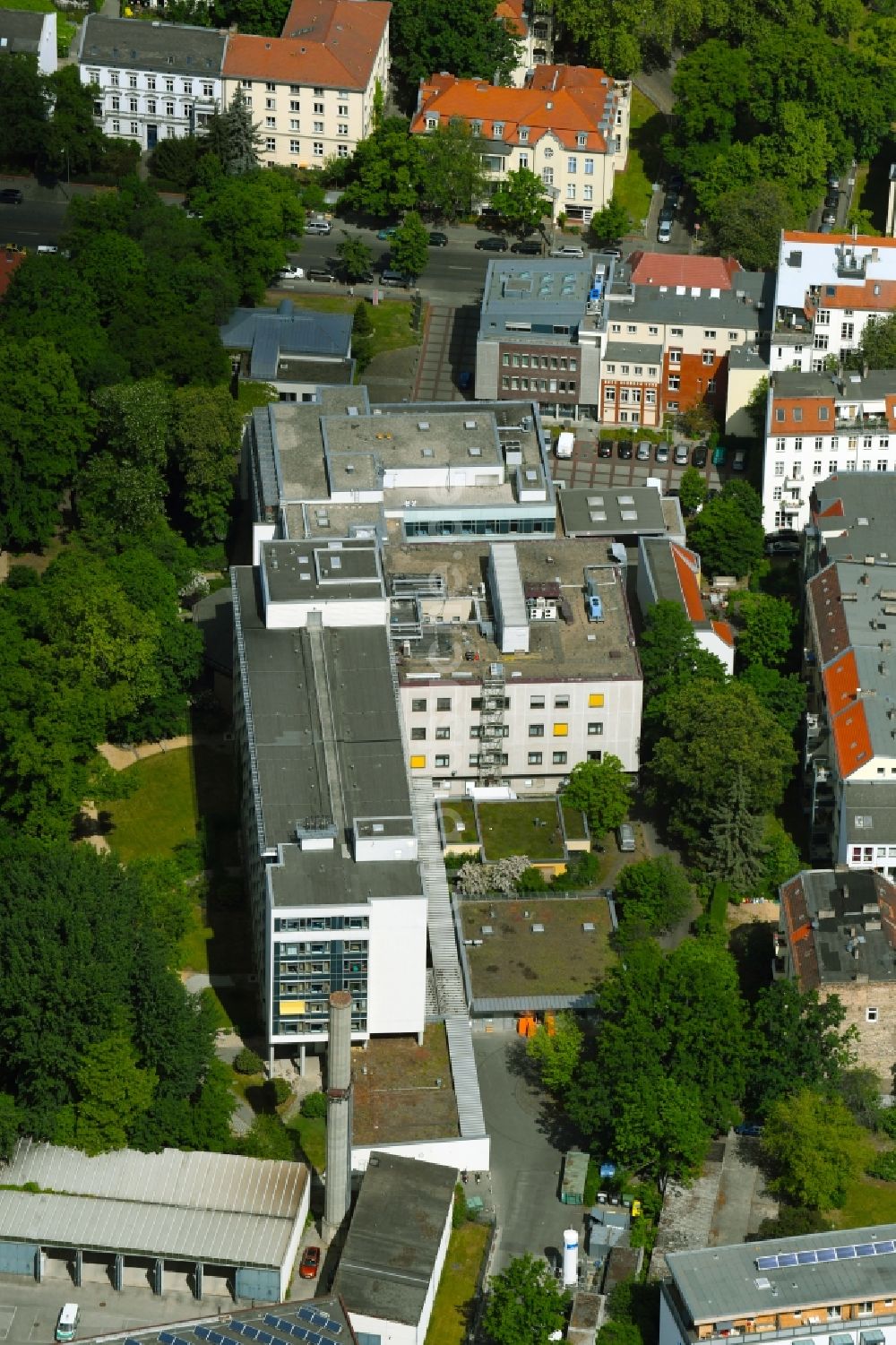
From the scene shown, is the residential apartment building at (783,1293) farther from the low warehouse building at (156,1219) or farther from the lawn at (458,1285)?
the low warehouse building at (156,1219)

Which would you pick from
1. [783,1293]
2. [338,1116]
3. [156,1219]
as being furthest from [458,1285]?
[783,1293]

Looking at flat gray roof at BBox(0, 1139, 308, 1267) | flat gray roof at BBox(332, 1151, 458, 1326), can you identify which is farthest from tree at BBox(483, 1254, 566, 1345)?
flat gray roof at BBox(0, 1139, 308, 1267)

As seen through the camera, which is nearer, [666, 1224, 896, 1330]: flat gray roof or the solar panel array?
[666, 1224, 896, 1330]: flat gray roof

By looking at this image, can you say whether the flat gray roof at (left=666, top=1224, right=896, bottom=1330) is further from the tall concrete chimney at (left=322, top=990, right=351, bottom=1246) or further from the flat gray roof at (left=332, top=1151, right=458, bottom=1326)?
the tall concrete chimney at (left=322, top=990, right=351, bottom=1246)

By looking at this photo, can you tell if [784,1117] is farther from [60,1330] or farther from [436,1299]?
[60,1330]

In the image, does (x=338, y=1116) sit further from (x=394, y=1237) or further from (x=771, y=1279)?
(x=771, y=1279)

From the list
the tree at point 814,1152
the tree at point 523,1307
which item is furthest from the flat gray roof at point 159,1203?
the tree at point 814,1152
